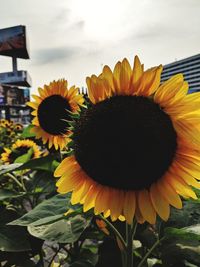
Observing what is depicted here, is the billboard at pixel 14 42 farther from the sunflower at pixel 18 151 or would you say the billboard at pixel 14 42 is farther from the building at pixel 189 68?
the building at pixel 189 68

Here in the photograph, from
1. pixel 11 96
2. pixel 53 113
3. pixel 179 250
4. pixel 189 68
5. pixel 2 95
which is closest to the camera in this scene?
pixel 179 250

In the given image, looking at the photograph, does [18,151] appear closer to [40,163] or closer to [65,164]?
[40,163]

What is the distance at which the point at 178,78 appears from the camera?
0.81 meters

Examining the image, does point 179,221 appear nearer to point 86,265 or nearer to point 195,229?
point 195,229

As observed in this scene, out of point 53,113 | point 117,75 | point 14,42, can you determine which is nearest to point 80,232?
point 117,75

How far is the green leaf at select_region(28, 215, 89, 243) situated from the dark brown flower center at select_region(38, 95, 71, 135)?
2.34 ft

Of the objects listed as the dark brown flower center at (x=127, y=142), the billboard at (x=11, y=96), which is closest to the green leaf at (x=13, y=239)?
the dark brown flower center at (x=127, y=142)

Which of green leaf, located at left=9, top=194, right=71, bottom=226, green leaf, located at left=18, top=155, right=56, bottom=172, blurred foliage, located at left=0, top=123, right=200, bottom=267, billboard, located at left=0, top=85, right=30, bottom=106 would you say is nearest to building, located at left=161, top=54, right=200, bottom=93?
billboard, located at left=0, top=85, right=30, bottom=106

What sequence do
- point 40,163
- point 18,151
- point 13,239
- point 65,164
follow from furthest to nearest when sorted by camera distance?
1. point 18,151
2. point 40,163
3. point 13,239
4. point 65,164

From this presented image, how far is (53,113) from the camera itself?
5.81 feet

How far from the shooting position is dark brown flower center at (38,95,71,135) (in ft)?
5.65

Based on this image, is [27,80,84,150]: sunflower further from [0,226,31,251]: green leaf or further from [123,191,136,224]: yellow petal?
[123,191,136,224]: yellow petal

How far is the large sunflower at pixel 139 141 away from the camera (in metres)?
0.79

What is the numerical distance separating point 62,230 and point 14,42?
145ft
